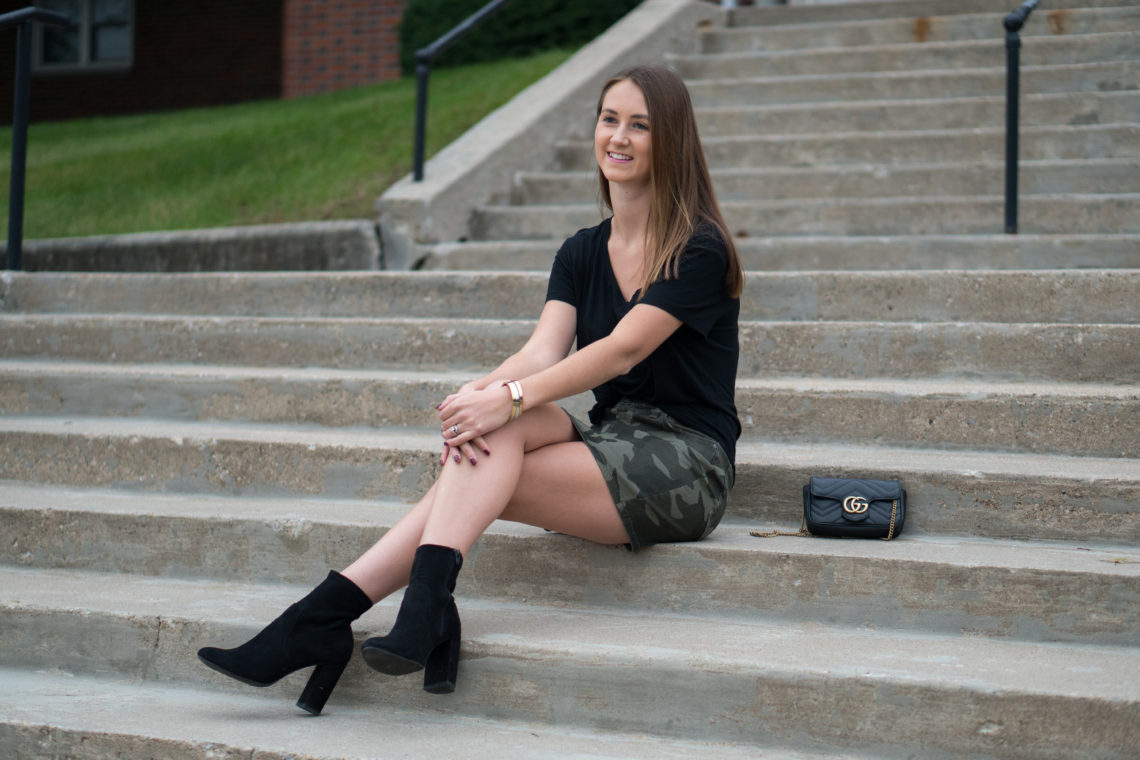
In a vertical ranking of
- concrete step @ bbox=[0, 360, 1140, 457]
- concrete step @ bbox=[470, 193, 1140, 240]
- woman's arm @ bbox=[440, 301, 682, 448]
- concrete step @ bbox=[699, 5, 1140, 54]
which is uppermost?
concrete step @ bbox=[699, 5, 1140, 54]

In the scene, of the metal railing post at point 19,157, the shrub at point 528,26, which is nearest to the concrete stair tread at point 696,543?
the metal railing post at point 19,157

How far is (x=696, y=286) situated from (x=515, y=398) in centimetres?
54

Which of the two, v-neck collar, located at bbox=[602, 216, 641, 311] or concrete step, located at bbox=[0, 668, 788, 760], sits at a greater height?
v-neck collar, located at bbox=[602, 216, 641, 311]

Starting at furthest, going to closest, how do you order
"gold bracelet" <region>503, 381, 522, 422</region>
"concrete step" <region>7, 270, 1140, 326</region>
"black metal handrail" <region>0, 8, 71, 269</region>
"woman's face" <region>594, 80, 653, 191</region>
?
"black metal handrail" <region>0, 8, 71, 269</region>, "concrete step" <region>7, 270, 1140, 326</region>, "woman's face" <region>594, 80, 653, 191</region>, "gold bracelet" <region>503, 381, 522, 422</region>

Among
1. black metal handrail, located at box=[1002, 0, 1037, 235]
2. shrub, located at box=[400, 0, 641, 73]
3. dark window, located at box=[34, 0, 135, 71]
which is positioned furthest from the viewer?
dark window, located at box=[34, 0, 135, 71]

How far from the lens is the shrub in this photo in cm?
922

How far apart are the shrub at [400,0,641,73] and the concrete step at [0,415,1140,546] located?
6147 millimetres

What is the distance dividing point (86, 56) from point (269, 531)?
39.6 ft

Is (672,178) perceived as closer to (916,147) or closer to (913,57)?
(916,147)

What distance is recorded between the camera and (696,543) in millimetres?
2842

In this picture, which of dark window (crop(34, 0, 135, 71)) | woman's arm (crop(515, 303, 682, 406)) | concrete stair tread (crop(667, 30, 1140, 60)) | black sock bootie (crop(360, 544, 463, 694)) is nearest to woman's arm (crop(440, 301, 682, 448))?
woman's arm (crop(515, 303, 682, 406))

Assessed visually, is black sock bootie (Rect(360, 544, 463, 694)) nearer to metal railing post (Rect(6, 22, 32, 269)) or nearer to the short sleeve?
the short sleeve

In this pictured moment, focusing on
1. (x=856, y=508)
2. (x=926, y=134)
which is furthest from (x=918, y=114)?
(x=856, y=508)

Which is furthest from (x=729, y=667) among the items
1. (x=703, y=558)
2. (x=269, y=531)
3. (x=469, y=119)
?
(x=469, y=119)
